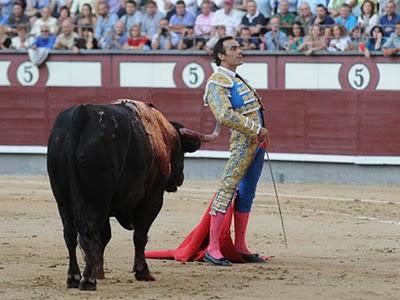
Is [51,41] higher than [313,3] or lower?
lower

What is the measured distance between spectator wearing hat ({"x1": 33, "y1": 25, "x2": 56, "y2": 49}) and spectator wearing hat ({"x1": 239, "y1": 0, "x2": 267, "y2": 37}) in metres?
2.80

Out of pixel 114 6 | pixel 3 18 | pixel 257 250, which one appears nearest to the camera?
pixel 257 250

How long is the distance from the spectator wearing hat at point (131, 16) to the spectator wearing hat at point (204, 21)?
0.77m

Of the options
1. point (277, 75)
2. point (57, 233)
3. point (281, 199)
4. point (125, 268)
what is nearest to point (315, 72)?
point (277, 75)

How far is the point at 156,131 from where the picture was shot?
22.9 feet

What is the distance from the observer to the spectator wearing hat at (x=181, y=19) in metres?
15.4

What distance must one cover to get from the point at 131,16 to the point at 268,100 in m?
2.12

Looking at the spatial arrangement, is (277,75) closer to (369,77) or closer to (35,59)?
(369,77)

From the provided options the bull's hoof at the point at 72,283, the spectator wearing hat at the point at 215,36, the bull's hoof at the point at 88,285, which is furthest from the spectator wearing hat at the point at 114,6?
the bull's hoof at the point at 88,285

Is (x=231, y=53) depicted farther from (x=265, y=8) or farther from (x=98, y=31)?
(x=98, y=31)

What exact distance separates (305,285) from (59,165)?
60.7 inches

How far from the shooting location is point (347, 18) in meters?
14.4

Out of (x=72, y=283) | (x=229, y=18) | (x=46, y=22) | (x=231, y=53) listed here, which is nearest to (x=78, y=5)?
(x=46, y=22)

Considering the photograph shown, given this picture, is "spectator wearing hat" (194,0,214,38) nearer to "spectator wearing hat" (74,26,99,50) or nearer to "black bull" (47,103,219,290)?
"spectator wearing hat" (74,26,99,50)
